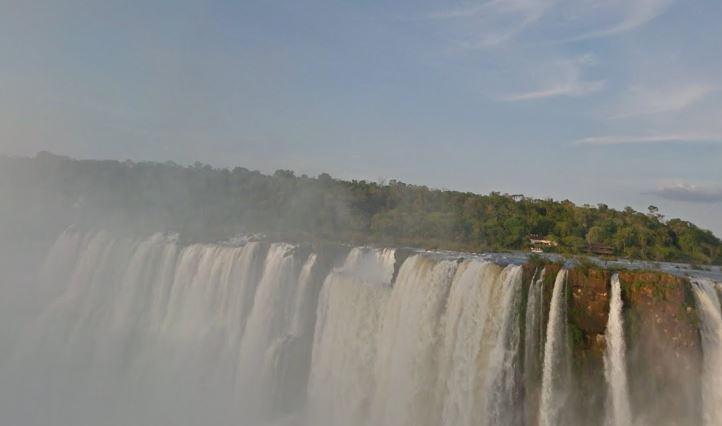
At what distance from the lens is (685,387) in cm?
809

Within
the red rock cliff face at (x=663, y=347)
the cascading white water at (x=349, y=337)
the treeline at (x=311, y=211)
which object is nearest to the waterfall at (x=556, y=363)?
the red rock cliff face at (x=663, y=347)

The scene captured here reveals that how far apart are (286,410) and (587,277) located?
7913mm

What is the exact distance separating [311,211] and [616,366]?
2601cm

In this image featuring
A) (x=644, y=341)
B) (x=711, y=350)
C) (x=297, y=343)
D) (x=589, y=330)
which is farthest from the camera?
(x=297, y=343)

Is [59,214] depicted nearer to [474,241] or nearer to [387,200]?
[387,200]

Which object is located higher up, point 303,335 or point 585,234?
point 585,234

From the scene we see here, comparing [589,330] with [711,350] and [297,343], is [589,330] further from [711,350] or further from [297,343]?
[297,343]

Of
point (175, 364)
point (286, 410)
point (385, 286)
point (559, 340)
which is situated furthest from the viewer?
point (175, 364)

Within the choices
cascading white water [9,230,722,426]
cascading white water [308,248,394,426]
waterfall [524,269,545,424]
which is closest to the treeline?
cascading white water [9,230,722,426]

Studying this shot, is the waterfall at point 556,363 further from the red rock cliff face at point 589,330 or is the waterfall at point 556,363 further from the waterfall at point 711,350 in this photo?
the waterfall at point 711,350

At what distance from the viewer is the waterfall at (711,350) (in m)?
7.78

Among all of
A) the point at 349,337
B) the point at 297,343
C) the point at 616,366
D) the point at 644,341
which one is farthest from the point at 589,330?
the point at 297,343

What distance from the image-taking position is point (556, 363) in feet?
29.4

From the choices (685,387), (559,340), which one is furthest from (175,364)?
(685,387)
